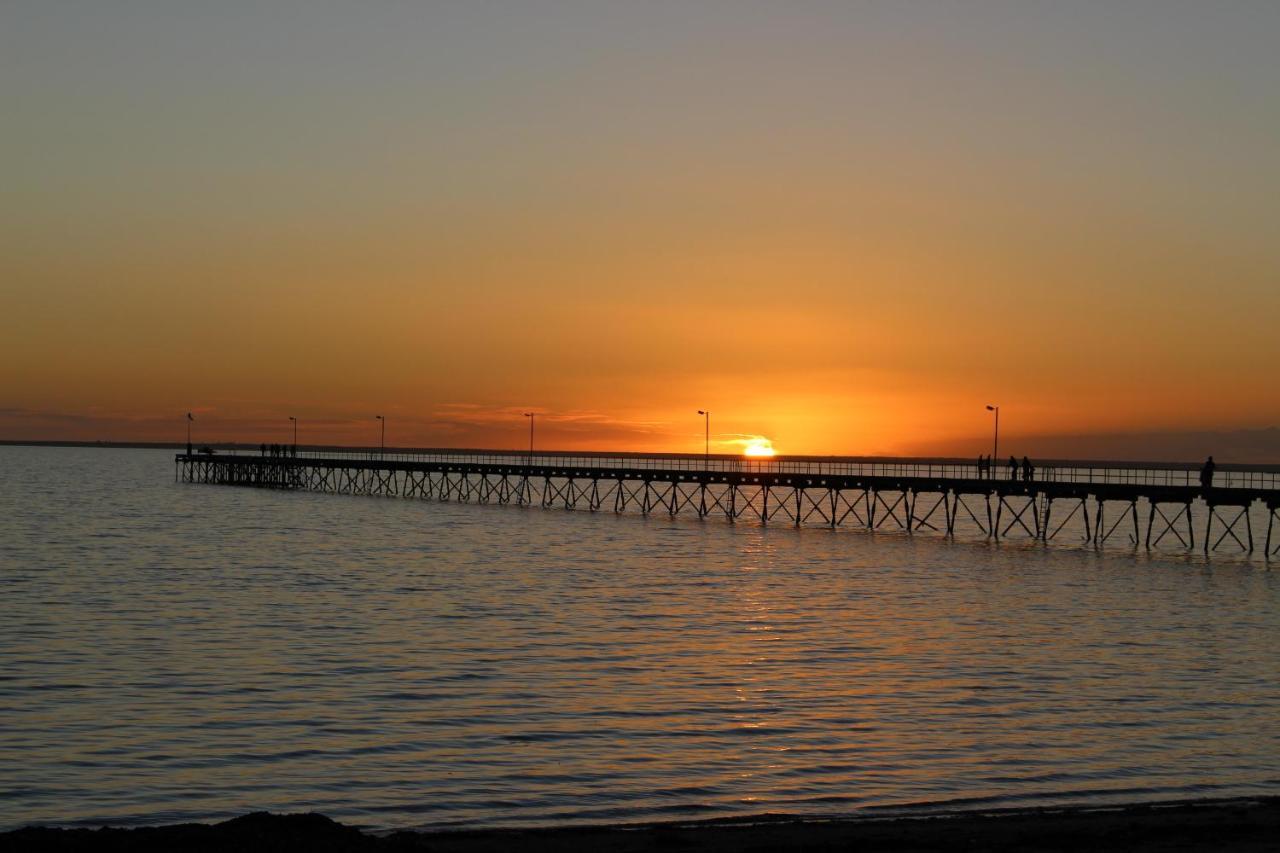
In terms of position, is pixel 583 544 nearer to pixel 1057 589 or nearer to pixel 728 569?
pixel 728 569

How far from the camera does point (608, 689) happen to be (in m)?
23.4

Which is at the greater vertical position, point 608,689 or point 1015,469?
point 1015,469

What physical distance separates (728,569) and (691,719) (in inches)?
1122

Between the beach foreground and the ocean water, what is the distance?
1252 millimetres

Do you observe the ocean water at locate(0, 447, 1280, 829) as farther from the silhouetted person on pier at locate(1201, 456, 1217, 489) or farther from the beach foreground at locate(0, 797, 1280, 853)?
the silhouetted person on pier at locate(1201, 456, 1217, 489)

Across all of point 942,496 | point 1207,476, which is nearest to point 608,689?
point 1207,476

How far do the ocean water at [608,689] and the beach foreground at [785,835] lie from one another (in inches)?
49.3

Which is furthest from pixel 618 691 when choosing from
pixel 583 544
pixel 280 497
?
pixel 280 497

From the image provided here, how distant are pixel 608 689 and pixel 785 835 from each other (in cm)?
990

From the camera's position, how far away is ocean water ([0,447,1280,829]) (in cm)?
1675

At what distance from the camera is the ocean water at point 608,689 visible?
1675cm

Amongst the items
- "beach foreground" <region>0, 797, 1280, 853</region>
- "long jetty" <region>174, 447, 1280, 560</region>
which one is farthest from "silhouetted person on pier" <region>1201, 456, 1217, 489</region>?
"beach foreground" <region>0, 797, 1280, 853</region>

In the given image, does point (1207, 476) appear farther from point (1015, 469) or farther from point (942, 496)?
point (942, 496)

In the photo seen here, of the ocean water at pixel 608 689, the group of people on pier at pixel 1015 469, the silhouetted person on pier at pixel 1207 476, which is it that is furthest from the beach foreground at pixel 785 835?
the group of people on pier at pixel 1015 469
